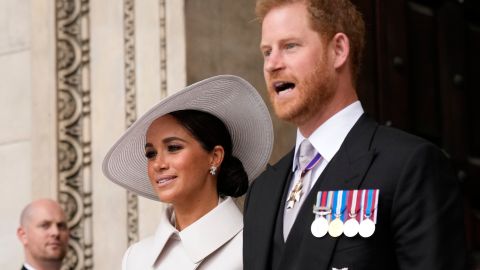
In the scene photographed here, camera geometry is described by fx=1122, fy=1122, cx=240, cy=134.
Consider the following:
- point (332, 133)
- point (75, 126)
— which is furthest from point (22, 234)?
point (332, 133)

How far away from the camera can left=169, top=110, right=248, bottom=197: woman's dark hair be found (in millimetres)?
Answer: 4312

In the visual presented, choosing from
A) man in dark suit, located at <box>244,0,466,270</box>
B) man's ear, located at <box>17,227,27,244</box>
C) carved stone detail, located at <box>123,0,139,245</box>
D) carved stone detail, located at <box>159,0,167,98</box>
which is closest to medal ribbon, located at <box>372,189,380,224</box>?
man in dark suit, located at <box>244,0,466,270</box>

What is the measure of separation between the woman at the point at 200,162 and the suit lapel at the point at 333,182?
1.07 m

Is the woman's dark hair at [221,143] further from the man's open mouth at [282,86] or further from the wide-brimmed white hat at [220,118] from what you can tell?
the man's open mouth at [282,86]

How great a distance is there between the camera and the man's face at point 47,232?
625 centimetres

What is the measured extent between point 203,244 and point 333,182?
121 cm

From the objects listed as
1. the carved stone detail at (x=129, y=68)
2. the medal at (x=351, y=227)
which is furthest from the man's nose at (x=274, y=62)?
the carved stone detail at (x=129, y=68)

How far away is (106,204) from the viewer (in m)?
6.34

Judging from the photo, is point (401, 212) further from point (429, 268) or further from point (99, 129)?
point (99, 129)

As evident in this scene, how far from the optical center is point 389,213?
Result: 3.05 meters

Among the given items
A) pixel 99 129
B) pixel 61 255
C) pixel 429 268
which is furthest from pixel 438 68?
pixel 429 268

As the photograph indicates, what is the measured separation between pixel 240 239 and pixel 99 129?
2.32 meters

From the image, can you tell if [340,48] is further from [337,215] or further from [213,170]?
[213,170]

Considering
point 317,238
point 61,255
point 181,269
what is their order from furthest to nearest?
point 61,255 < point 181,269 < point 317,238
